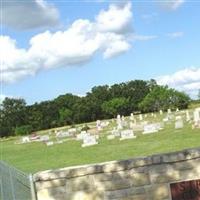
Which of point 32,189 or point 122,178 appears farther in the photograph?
point 122,178

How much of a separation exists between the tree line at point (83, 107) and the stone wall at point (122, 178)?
322ft

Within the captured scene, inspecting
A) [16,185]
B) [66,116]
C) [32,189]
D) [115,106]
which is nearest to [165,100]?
[115,106]

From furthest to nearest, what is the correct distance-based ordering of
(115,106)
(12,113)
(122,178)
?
(115,106)
(12,113)
(122,178)

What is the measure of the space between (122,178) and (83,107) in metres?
114

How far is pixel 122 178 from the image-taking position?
8.62 meters

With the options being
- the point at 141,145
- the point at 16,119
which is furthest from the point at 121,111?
the point at 141,145

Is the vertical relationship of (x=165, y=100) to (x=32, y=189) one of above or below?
above

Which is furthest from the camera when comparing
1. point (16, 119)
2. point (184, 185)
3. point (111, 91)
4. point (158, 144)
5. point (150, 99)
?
point (111, 91)

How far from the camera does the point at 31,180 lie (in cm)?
819

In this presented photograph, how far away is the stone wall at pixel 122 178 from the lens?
332 inches

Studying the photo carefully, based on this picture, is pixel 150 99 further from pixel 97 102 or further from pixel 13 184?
pixel 13 184

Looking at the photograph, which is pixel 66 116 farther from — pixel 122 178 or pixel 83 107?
pixel 122 178

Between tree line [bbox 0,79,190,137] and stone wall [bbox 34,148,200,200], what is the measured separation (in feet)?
322

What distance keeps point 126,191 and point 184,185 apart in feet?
3.09
